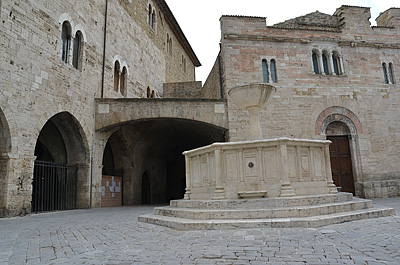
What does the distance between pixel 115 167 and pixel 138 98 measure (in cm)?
482

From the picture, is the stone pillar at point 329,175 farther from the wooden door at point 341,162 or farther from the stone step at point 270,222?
the wooden door at point 341,162

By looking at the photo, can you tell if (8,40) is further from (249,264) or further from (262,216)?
(249,264)

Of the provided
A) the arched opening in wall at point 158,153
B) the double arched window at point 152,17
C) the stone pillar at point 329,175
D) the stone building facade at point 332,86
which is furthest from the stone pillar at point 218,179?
the double arched window at point 152,17

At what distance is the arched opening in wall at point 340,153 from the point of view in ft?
47.4

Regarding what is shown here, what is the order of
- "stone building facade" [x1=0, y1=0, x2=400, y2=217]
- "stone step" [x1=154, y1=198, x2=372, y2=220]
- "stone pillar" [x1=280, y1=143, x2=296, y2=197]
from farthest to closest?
"stone building facade" [x1=0, y1=0, x2=400, y2=217]
"stone pillar" [x1=280, y1=143, x2=296, y2=197]
"stone step" [x1=154, y1=198, x2=372, y2=220]

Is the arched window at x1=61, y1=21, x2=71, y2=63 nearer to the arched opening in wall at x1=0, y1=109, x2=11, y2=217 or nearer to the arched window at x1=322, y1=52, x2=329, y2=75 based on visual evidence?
the arched opening in wall at x1=0, y1=109, x2=11, y2=217

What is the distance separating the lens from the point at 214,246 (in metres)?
4.08

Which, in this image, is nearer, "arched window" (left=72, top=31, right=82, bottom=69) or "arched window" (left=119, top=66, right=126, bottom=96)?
"arched window" (left=72, top=31, right=82, bottom=69)

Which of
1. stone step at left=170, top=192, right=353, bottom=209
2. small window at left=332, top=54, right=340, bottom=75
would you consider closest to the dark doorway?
small window at left=332, top=54, right=340, bottom=75

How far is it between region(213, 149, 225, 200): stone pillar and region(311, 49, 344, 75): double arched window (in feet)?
33.2

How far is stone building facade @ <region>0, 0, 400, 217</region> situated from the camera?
9.50 m

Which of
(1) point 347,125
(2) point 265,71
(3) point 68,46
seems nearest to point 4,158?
(3) point 68,46

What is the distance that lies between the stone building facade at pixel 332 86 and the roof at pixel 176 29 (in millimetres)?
8925

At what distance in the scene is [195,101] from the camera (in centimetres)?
1301
